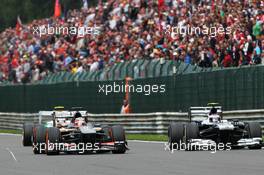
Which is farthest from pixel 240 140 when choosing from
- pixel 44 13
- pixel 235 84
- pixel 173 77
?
pixel 44 13

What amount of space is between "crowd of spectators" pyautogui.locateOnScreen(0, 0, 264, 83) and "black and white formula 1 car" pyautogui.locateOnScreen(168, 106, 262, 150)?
481 cm

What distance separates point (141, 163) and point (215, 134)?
5.25 metres

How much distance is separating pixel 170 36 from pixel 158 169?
1723 centimetres

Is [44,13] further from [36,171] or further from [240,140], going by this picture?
[36,171]

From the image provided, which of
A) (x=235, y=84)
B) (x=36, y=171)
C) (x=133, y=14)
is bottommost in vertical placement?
(x=36, y=171)

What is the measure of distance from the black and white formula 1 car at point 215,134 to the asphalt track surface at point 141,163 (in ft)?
1.17

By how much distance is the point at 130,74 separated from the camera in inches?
1374

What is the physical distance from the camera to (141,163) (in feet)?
60.3

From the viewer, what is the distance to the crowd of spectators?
29.3 metres

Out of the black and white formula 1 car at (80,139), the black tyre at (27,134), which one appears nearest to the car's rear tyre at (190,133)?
the black and white formula 1 car at (80,139)

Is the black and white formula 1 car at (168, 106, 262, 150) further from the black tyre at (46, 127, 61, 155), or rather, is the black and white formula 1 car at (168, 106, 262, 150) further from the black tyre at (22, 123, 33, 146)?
the black tyre at (22, 123, 33, 146)

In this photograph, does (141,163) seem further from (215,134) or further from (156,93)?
(156,93)

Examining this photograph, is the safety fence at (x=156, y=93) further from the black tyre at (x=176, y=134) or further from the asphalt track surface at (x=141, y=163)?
the asphalt track surface at (x=141, y=163)

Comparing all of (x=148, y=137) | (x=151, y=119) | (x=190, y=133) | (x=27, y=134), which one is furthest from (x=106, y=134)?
(x=151, y=119)
